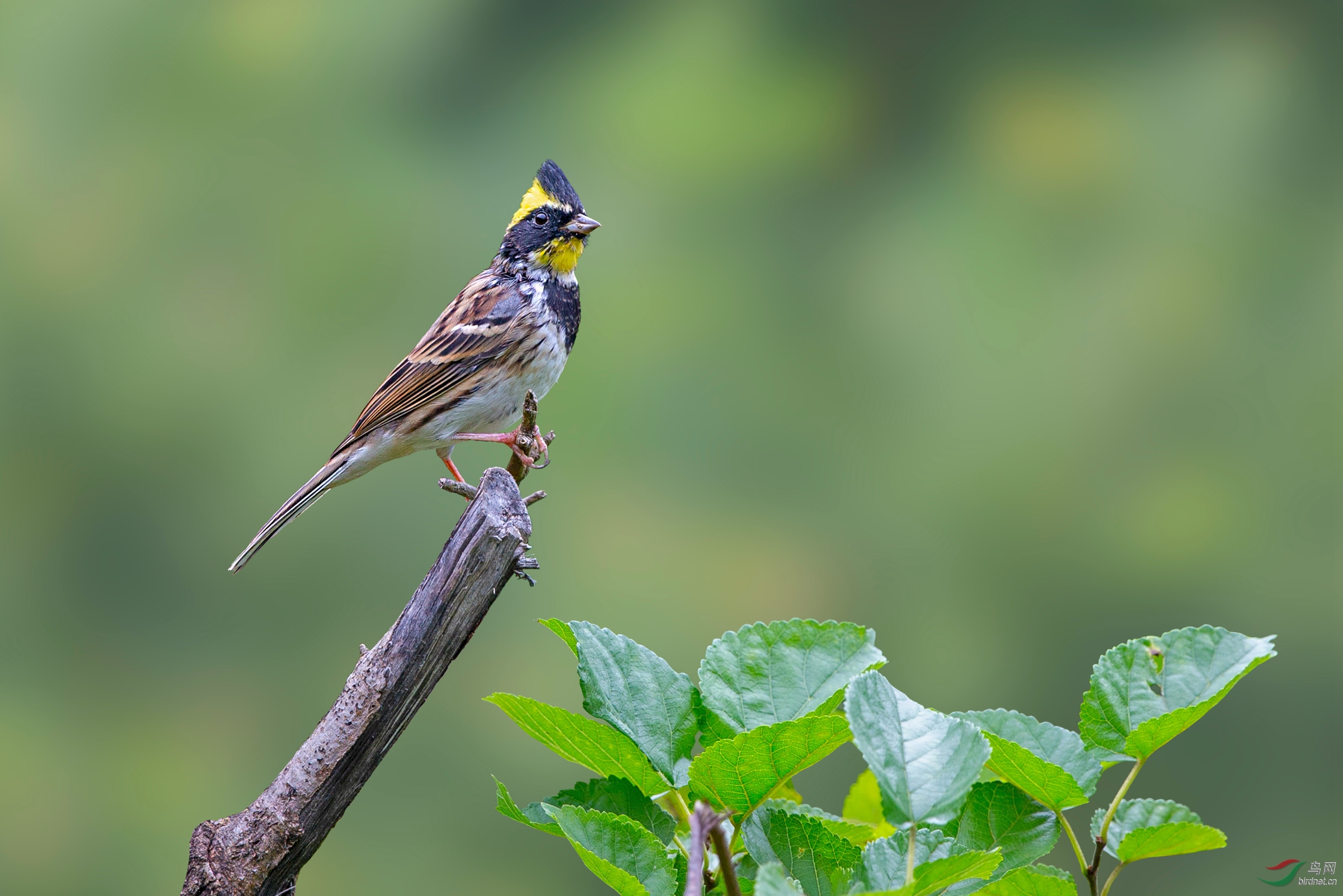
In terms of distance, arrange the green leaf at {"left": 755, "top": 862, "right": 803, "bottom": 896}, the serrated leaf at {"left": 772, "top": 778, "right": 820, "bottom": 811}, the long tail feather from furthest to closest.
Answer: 1. the long tail feather
2. the serrated leaf at {"left": 772, "top": 778, "right": 820, "bottom": 811}
3. the green leaf at {"left": 755, "top": 862, "right": 803, "bottom": 896}

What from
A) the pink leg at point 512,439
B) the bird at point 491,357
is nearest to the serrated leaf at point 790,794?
the pink leg at point 512,439

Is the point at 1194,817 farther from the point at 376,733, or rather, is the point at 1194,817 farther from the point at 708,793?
the point at 376,733

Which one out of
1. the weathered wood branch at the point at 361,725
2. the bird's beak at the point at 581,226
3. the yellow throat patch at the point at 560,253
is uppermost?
the bird's beak at the point at 581,226

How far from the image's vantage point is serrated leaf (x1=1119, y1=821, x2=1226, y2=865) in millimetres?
584

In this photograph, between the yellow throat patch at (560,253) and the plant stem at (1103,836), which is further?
the yellow throat patch at (560,253)

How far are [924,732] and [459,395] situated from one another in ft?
4.89

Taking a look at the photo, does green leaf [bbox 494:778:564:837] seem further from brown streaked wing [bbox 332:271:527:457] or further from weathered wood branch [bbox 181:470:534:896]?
brown streaked wing [bbox 332:271:527:457]

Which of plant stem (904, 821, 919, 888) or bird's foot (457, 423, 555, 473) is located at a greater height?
bird's foot (457, 423, 555, 473)

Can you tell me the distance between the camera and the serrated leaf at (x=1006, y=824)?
62 cm

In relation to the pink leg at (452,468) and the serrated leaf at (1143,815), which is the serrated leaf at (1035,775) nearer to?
the serrated leaf at (1143,815)

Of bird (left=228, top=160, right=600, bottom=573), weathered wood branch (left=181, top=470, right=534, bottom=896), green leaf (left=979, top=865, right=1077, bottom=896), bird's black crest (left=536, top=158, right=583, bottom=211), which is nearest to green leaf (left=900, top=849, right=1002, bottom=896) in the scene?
green leaf (left=979, top=865, right=1077, bottom=896)

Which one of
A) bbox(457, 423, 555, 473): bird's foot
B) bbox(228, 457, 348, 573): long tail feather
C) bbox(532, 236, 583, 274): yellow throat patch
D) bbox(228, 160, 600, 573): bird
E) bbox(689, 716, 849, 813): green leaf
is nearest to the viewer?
bbox(689, 716, 849, 813): green leaf

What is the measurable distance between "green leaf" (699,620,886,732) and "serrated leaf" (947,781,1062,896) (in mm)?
112

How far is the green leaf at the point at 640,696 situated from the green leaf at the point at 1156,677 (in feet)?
0.79
